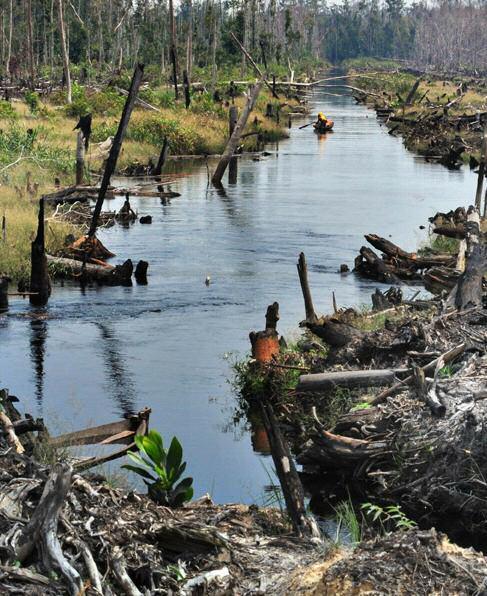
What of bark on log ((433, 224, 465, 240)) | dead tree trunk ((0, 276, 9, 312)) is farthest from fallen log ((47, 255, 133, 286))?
bark on log ((433, 224, 465, 240))

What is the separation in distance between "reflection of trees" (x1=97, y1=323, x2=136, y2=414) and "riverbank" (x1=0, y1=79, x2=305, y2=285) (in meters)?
4.60

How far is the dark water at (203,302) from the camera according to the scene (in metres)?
16.6

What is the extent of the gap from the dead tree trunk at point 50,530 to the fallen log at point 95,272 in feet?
57.6

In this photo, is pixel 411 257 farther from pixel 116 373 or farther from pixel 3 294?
pixel 3 294

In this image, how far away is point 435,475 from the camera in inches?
476

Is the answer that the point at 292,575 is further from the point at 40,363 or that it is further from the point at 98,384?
the point at 40,363

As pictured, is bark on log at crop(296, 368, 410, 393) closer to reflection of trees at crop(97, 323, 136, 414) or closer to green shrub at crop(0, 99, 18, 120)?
reflection of trees at crop(97, 323, 136, 414)

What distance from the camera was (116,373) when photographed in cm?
1894

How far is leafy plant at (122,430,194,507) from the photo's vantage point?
34.7 feet

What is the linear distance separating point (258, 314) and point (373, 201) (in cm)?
1625

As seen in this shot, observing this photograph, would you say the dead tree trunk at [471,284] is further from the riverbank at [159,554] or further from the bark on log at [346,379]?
the riverbank at [159,554]

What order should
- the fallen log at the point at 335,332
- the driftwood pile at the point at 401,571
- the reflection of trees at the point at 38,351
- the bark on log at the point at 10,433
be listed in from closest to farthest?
1. the driftwood pile at the point at 401,571
2. the bark on log at the point at 10,433
3. the fallen log at the point at 335,332
4. the reflection of trees at the point at 38,351

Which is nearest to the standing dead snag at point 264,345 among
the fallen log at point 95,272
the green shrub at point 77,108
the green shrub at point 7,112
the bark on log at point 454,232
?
the bark on log at point 454,232

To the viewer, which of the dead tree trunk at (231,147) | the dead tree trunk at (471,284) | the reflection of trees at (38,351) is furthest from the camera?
the dead tree trunk at (231,147)
